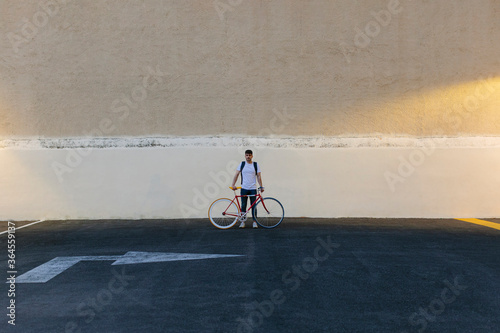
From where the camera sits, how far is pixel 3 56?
14.5 m

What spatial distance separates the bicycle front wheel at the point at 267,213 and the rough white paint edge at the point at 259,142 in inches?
103

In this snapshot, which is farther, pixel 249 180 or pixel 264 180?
pixel 264 180

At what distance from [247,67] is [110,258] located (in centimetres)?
785

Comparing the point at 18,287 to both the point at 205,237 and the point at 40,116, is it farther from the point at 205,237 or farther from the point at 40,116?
the point at 40,116

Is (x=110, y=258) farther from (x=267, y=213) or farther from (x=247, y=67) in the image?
(x=247, y=67)

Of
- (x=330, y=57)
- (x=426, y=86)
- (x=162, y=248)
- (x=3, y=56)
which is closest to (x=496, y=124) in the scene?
(x=426, y=86)

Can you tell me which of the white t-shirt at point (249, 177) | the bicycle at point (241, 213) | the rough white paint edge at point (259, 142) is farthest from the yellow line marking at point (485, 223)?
the white t-shirt at point (249, 177)

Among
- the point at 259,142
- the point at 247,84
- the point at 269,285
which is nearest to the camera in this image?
the point at 269,285

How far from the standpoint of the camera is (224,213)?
11.9 m

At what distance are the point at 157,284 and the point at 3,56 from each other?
36.4 ft

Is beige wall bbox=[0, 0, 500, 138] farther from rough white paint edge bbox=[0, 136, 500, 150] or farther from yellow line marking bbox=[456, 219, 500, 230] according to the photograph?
yellow line marking bbox=[456, 219, 500, 230]

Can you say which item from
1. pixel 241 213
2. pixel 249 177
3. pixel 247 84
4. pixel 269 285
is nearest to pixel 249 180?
pixel 249 177

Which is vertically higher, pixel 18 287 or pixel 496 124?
pixel 496 124

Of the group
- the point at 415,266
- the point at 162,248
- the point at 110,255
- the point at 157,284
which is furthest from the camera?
the point at 162,248
